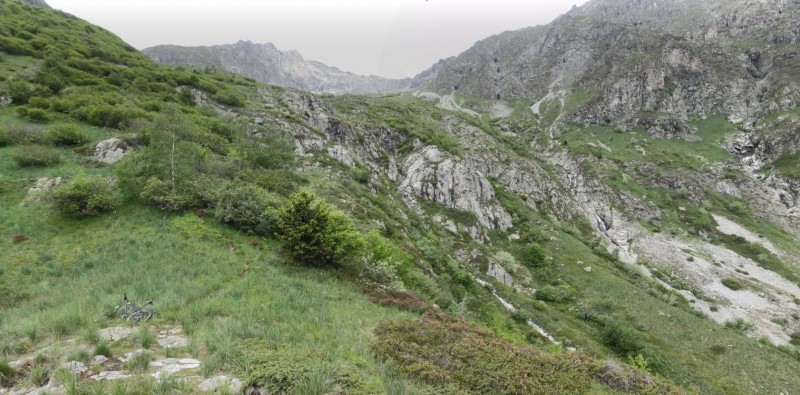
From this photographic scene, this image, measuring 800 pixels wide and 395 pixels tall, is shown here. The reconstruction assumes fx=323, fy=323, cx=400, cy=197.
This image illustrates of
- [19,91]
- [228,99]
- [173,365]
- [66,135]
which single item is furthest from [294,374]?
[228,99]

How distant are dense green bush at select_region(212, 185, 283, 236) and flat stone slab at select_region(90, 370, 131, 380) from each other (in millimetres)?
15786

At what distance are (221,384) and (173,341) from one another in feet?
11.8

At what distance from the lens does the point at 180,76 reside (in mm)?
66312

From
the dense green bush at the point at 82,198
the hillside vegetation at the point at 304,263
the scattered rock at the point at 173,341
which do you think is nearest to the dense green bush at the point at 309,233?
the hillside vegetation at the point at 304,263

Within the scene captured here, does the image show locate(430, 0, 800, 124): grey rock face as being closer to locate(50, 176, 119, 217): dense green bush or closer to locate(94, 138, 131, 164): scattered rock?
locate(94, 138, 131, 164): scattered rock

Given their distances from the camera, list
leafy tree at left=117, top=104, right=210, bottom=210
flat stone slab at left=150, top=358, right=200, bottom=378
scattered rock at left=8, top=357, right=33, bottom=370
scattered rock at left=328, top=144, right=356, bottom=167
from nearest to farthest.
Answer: scattered rock at left=8, top=357, right=33, bottom=370
flat stone slab at left=150, top=358, right=200, bottom=378
leafy tree at left=117, top=104, right=210, bottom=210
scattered rock at left=328, top=144, right=356, bottom=167

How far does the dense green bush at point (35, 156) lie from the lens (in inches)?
985

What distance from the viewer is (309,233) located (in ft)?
64.7

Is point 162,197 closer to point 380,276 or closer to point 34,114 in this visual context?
point 380,276

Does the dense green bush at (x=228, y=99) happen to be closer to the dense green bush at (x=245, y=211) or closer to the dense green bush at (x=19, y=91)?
the dense green bush at (x=19, y=91)

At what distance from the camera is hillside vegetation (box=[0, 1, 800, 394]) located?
9.60 metres

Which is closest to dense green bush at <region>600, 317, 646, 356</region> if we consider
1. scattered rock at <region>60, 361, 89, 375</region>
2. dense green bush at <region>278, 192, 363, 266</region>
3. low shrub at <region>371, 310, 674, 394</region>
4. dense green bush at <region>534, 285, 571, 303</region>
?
dense green bush at <region>534, 285, 571, 303</region>

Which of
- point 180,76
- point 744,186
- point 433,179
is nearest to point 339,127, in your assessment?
point 433,179

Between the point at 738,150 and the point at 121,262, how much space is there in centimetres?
16282
